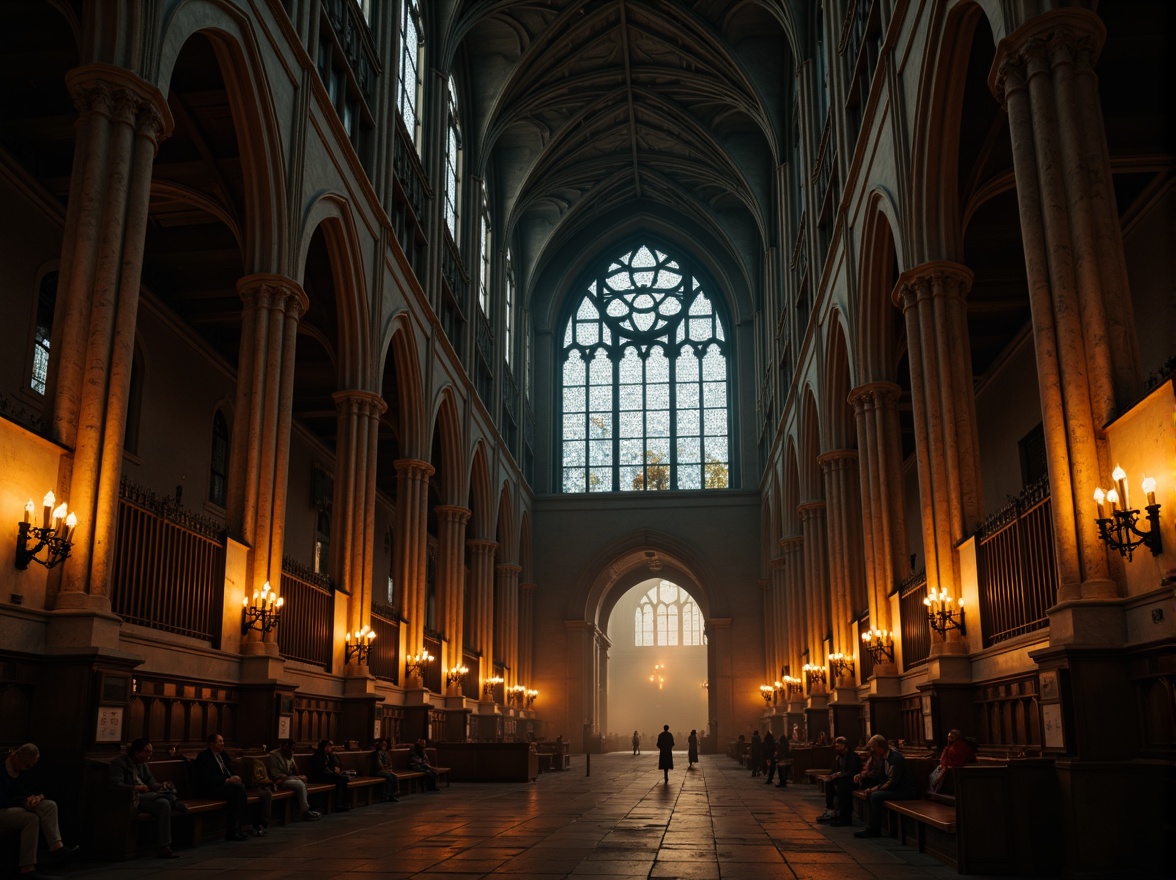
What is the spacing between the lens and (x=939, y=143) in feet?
45.8

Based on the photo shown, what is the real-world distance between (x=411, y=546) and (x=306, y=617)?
6383 millimetres

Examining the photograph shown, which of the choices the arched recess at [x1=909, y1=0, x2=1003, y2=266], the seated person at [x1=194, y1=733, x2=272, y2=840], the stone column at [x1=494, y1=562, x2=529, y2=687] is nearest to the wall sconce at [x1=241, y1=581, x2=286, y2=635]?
the seated person at [x1=194, y1=733, x2=272, y2=840]

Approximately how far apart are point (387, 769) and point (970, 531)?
9.65 metres

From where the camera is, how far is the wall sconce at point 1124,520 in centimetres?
784

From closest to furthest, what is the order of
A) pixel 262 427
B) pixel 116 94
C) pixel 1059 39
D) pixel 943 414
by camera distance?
pixel 1059 39 < pixel 116 94 < pixel 943 414 < pixel 262 427

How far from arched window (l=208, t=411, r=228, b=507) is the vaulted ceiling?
11237 millimetres

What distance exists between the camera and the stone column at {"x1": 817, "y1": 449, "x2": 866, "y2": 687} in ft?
70.1

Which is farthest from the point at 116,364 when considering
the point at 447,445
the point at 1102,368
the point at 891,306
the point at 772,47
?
the point at 772,47

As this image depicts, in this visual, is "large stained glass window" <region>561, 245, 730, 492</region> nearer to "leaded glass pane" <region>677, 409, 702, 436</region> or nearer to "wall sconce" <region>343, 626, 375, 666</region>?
"leaded glass pane" <region>677, 409, 702, 436</region>

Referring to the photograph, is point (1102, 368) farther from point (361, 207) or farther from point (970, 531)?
point (361, 207)

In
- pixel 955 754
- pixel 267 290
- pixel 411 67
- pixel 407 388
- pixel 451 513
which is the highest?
pixel 411 67

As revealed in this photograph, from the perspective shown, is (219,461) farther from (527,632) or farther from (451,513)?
(527,632)

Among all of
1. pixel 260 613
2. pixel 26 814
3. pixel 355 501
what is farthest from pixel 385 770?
pixel 26 814

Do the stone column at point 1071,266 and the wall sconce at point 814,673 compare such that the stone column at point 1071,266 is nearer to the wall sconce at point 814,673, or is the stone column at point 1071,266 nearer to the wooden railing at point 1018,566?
the wooden railing at point 1018,566
